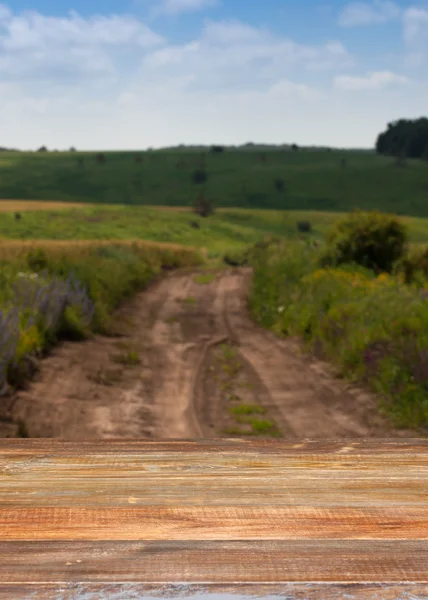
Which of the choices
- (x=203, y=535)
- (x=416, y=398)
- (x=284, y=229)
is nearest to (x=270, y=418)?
(x=416, y=398)

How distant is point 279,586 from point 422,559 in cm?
33

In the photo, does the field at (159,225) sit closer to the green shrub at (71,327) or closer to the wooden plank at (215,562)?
the green shrub at (71,327)

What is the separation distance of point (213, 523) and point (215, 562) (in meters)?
0.25

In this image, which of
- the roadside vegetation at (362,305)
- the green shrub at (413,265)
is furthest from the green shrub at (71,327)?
the green shrub at (413,265)

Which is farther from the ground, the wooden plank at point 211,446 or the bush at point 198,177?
the wooden plank at point 211,446

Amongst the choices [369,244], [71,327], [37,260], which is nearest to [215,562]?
[71,327]

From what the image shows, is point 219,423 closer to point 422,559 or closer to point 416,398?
point 416,398

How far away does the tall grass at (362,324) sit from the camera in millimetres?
11094

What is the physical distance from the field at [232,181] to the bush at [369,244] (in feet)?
210

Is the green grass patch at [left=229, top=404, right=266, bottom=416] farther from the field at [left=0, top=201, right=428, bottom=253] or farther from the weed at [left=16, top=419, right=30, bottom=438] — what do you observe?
the field at [left=0, top=201, right=428, bottom=253]

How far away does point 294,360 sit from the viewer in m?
14.7

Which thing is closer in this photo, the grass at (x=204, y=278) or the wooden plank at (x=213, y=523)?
the wooden plank at (x=213, y=523)

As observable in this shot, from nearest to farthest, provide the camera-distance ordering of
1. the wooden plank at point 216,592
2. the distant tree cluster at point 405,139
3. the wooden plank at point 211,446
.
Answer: the wooden plank at point 216,592
the wooden plank at point 211,446
the distant tree cluster at point 405,139

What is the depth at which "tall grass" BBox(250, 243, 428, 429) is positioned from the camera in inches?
437
